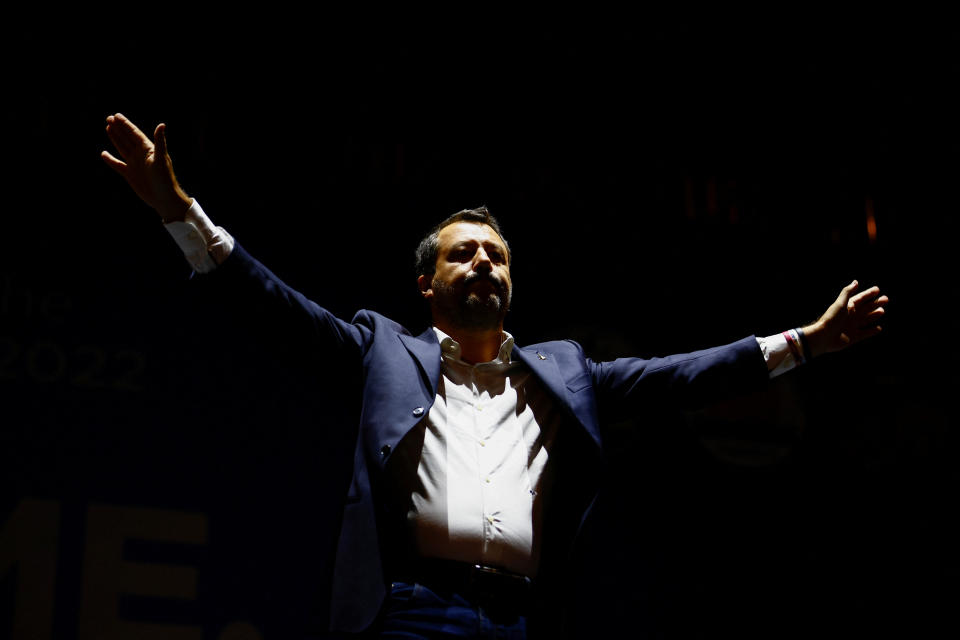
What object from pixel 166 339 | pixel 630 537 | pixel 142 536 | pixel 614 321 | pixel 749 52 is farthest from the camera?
pixel 749 52

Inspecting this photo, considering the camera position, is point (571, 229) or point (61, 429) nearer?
point (61, 429)

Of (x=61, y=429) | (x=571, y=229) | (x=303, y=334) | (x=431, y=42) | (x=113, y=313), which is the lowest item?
(x=61, y=429)

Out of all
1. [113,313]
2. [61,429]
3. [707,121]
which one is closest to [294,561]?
[61,429]

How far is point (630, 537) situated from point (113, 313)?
1756mm

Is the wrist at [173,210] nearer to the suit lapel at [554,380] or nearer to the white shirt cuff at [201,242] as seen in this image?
the white shirt cuff at [201,242]

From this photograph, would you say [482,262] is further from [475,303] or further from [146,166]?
[146,166]

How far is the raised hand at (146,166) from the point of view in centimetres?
161

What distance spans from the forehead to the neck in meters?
0.23

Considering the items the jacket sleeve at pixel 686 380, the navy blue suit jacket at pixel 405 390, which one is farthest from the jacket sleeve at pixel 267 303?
the jacket sleeve at pixel 686 380

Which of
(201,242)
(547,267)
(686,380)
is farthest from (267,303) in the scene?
(547,267)

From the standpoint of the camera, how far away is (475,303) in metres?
2.00

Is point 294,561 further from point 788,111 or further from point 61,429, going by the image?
point 788,111

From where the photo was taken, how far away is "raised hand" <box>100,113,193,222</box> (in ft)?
5.28

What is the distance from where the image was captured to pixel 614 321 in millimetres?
3076
